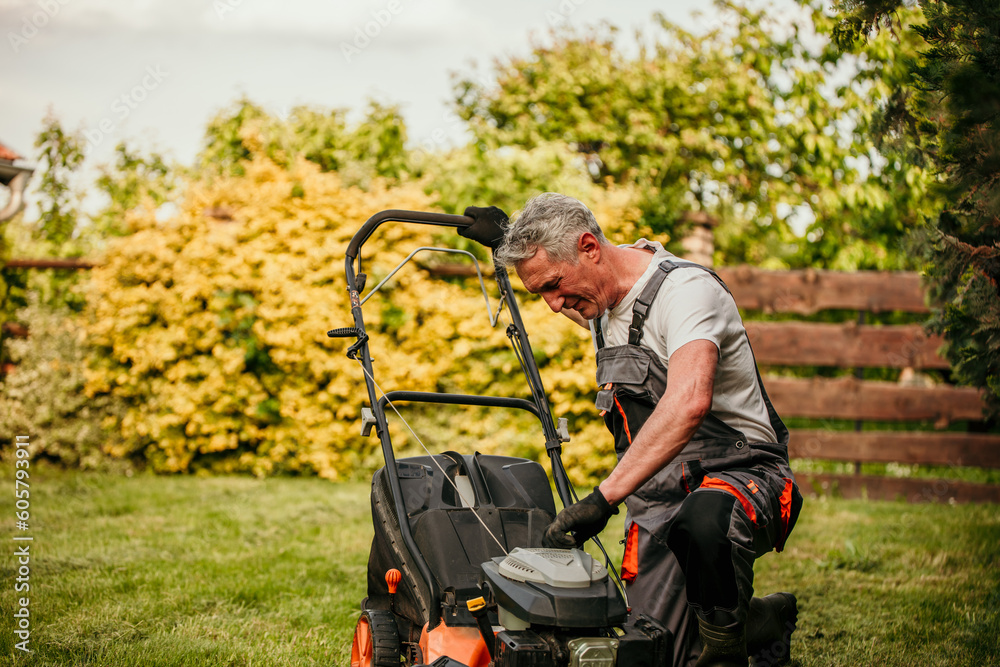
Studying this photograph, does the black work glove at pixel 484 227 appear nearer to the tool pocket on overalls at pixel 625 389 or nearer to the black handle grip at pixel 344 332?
the black handle grip at pixel 344 332

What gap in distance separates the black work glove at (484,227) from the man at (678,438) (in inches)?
9.5

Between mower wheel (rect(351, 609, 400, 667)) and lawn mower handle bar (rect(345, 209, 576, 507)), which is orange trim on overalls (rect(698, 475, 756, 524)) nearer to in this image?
lawn mower handle bar (rect(345, 209, 576, 507))

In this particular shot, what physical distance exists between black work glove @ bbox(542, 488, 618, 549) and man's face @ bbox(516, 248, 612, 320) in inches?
25.1

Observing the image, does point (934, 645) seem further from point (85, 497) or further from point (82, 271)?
point (82, 271)

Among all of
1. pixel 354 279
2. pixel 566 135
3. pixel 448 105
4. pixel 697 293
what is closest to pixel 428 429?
pixel 354 279

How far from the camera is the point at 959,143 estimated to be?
9.44ft

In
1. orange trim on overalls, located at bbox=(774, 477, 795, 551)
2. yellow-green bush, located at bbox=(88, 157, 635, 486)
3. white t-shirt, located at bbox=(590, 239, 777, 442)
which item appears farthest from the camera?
yellow-green bush, located at bbox=(88, 157, 635, 486)

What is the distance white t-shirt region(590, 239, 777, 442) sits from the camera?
2.24 m

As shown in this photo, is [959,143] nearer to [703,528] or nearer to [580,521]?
[703,528]

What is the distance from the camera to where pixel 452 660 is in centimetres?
221

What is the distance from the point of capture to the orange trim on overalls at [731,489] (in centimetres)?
224

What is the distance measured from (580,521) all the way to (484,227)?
48.3 inches

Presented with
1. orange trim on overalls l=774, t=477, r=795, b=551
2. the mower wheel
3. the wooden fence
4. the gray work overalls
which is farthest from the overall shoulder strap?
the wooden fence

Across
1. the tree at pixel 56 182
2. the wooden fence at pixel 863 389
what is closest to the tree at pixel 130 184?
the tree at pixel 56 182
